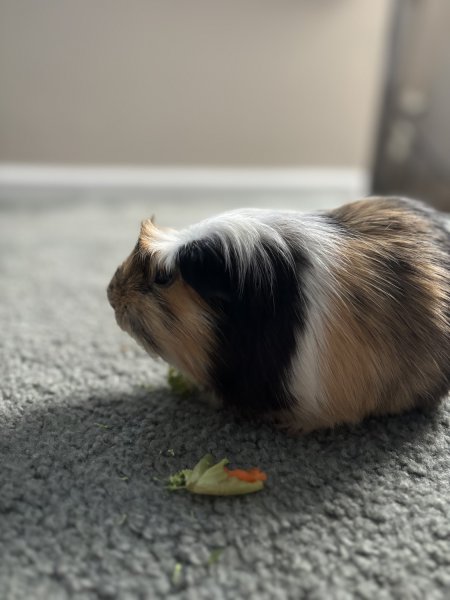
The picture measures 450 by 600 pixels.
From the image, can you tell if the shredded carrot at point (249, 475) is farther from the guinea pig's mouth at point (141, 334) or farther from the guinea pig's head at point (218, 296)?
the guinea pig's mouth at point (141, 334)

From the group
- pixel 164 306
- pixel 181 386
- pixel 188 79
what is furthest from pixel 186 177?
pixel 164 306

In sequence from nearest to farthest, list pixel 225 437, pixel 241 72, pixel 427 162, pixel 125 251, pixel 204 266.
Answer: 1. pixel 204 266
2. pixel 225 437
3. pixel 125 251
4. pixel 427 162
5. pixel 241 72

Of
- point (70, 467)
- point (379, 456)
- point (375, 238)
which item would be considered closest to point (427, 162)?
point (375, 238)

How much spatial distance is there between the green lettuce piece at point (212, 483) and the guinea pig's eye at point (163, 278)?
32 centimetres

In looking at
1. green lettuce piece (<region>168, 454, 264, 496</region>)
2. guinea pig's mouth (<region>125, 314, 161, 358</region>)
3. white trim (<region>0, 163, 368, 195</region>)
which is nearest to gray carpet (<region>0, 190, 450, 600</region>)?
green lettuce piece (<region>168, 454, 264, 496</region>)

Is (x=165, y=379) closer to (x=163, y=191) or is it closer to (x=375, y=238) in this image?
(x=375, y=238)

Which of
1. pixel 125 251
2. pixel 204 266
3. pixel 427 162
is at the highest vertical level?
pixel 427 162

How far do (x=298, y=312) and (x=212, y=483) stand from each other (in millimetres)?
312

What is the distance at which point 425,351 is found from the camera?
3.29 feet

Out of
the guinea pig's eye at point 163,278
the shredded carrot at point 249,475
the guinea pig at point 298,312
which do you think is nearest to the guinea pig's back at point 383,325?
the guinea pig at point 298,312

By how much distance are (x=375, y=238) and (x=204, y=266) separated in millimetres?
321

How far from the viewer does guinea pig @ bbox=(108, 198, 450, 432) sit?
38.2 inches

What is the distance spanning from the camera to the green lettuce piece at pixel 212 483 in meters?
0.93

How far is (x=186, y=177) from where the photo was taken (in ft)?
8.82
